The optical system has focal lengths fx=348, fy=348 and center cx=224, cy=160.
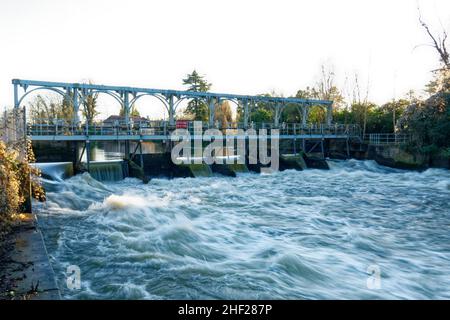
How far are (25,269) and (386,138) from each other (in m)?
29.1

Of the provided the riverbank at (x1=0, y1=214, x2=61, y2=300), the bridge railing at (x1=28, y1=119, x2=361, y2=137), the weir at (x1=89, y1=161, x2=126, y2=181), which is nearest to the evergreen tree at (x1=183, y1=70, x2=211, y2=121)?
the bridge railing at (x1=28, y1=119, x2=361, y2=137)

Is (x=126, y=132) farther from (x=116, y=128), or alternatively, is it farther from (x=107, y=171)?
(x=107, y=171)

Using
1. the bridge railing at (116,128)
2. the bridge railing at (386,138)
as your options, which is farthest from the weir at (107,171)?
the bridge railing at (386,138)

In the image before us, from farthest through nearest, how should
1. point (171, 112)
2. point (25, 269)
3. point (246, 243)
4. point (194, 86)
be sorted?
point (194, 86) < point (171, 112) < point (246, 243) < point (25, 269)

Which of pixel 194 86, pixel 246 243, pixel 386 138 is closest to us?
pixel 246 243

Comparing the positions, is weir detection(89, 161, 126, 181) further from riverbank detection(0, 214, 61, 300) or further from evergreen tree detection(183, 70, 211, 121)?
evergreen tree detection(183, 70, 211, 121)

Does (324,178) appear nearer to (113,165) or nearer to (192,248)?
(113,165)

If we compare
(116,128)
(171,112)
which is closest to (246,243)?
(116,128)

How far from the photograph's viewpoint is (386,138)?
28.9m

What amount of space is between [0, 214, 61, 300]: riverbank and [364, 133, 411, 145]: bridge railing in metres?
25.9

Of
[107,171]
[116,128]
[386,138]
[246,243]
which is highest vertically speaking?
[116,128]
